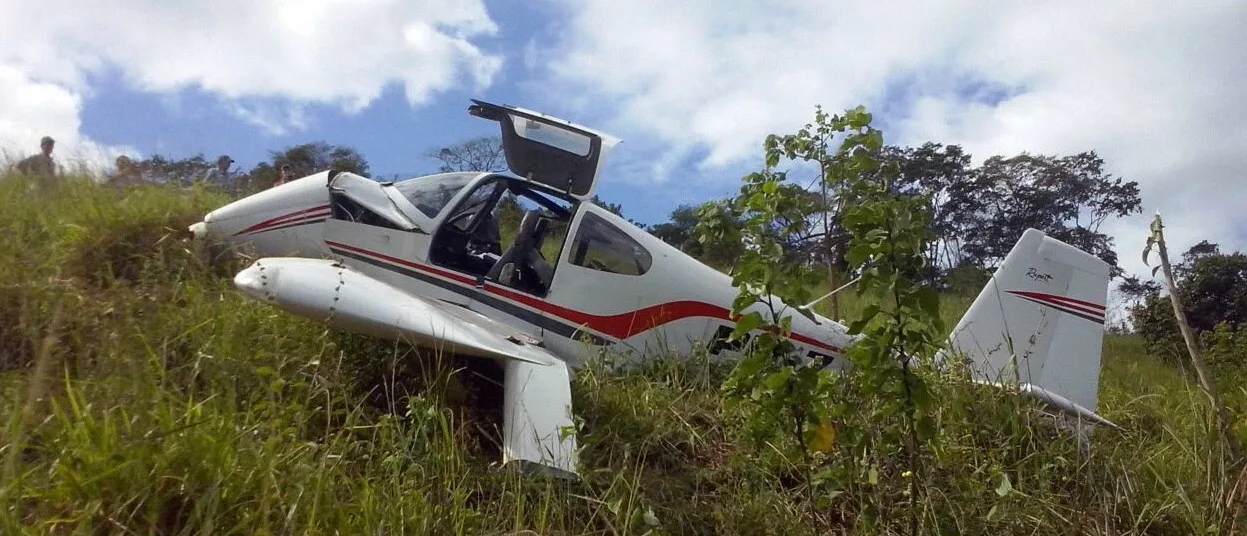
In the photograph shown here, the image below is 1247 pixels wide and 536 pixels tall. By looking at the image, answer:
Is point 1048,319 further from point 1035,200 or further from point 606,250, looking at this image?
point 1035,200

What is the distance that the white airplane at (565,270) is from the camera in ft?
16.6

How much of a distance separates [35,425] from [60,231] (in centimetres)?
382

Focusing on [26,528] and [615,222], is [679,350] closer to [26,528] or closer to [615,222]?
[615,222]

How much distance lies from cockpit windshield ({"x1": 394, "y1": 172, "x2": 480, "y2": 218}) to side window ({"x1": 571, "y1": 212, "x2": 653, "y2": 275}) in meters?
1.15

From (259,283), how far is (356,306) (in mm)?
488

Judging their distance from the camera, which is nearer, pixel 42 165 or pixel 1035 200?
pixel 42 165

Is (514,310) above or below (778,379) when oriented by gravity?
below

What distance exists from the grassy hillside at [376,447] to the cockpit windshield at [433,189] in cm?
153

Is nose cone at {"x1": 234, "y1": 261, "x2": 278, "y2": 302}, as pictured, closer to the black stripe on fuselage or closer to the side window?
the black stripe on fuselage

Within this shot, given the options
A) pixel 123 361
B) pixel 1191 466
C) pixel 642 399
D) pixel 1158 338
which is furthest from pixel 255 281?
pixel 1158 338

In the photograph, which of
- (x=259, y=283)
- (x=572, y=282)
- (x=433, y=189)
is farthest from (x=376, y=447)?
(x=433, y=189)

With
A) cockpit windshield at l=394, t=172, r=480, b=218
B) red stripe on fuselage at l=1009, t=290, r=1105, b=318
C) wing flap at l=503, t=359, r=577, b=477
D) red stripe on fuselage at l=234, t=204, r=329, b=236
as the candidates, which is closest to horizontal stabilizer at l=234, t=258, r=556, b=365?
wing flap at l=503, t=359, r=577, b=477

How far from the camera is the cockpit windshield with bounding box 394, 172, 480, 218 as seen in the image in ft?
18.7

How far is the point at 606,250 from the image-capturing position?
5.46 metres
